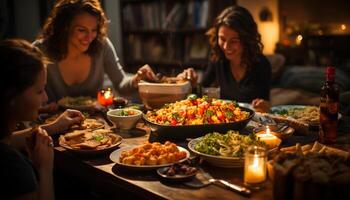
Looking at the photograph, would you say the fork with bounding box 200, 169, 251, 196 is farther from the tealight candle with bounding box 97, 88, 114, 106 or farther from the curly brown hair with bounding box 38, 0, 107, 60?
the curly brown hair with bounding box 38, 0, 107, 60

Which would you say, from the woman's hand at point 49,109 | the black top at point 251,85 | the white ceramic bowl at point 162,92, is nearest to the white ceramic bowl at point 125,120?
the white ceramic bowl at point 162,92

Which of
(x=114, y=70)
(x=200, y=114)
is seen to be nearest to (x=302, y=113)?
(x=200, y=114)

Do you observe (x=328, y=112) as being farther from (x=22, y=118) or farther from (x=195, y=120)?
(x=22, y=118)

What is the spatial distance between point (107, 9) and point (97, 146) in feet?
13.3

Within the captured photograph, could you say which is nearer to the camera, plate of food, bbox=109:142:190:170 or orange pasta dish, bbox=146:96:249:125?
plate of food, bbox=109:142:190:170

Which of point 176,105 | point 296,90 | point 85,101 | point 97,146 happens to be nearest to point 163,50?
point 296,90

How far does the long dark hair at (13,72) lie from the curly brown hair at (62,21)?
1.47 meters

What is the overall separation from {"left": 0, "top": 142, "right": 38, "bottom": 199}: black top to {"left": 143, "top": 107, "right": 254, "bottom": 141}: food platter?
679 mm

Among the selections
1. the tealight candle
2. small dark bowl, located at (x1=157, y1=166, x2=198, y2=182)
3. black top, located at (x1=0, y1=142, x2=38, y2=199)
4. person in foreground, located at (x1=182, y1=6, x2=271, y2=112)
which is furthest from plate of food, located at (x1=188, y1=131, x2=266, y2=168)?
person in foreground, located at (x1=182, y1=6, x2=271, y2=112)

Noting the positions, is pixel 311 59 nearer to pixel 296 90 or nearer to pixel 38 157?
pixel 296 90

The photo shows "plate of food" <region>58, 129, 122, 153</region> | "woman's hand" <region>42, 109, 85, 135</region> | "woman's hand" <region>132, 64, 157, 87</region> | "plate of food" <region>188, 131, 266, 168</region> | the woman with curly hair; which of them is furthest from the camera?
the woman with curly hair

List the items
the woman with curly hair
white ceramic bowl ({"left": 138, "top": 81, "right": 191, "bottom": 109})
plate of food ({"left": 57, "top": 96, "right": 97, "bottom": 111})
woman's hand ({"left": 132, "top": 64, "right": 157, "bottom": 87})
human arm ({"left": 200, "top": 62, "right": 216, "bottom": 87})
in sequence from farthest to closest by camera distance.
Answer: human arm ({"left": 200, "top": 62, "right": 216, "bottom": 87}), the woman with curly hair, woman's hand ({"left": 132, "top": 64, "right": 157, "bottom": 87}), plate of food ({"left": 57, "top": 96, "right": 97, "bottom": 111}), white ceramic bowl ({"left": 138, "top": 81, "right": 191, "bottom": 109})

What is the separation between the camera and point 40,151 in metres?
1.54

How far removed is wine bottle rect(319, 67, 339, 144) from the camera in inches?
66.6
